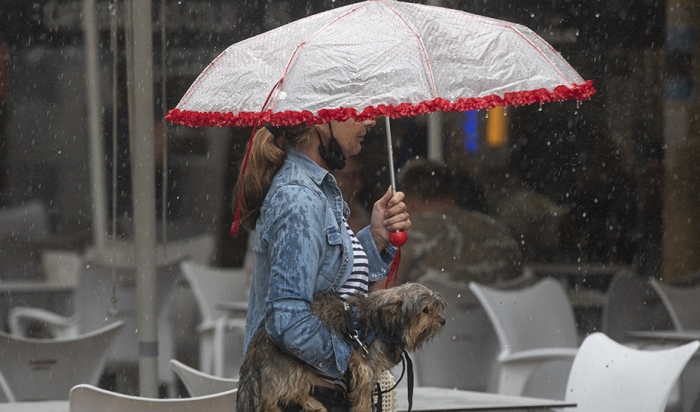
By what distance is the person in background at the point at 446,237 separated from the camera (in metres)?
6.33

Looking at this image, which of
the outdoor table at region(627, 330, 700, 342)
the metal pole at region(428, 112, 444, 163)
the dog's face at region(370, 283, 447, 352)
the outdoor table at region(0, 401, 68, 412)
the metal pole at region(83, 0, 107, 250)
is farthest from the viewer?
the outdoor table at region(627, 330, 700, 342)

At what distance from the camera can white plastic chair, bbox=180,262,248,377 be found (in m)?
6.19

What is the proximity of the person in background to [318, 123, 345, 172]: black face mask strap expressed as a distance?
333 cm

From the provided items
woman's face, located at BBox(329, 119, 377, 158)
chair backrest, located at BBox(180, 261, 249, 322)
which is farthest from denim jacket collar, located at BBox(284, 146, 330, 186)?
chair backrest, located at BBox(180, 261, 249, 322)

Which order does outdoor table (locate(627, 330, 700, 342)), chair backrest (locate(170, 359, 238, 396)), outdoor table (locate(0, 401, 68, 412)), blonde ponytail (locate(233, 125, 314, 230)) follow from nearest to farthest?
blonde ponytail (locate(233, 125, 314, 230)) → chair backrest (locate(170, 359, 238, 396)) → outdoor table (locate(0, 401, 68, 412)) → outdoor table (locate(627, 330, 700, 342))

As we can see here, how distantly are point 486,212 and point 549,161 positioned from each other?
48 cm

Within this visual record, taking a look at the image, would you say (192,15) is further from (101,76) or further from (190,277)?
(190,277)

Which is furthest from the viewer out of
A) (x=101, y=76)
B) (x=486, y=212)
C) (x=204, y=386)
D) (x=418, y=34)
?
(x=486, y=212)

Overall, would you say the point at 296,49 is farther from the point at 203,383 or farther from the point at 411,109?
the point at 203,383

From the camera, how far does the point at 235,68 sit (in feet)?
10.2

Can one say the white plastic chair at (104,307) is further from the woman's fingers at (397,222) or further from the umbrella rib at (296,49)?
the umbrella rib at (296,49)

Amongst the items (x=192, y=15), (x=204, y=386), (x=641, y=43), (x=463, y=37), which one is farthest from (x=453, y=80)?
(x=641, y=43)

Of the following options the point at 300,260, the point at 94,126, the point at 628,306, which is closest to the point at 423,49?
the point at 300,260

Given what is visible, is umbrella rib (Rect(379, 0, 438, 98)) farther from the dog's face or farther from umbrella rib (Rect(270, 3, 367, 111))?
the dog's face
